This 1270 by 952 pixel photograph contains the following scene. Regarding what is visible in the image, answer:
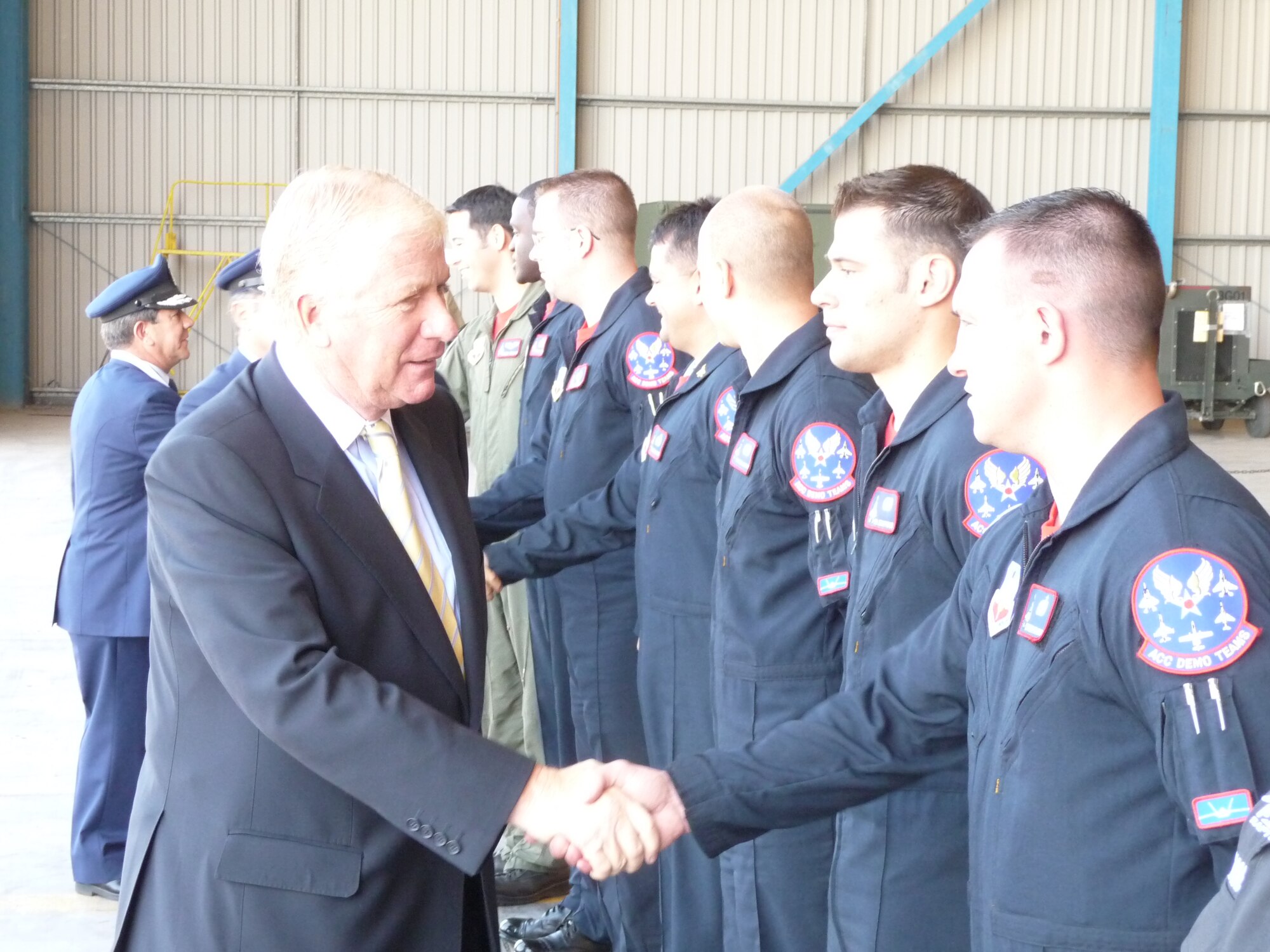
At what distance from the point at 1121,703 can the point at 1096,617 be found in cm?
10

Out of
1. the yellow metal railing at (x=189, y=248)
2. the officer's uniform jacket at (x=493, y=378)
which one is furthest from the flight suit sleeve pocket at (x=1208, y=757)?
the yellow metal railing at (x=189, y=248)

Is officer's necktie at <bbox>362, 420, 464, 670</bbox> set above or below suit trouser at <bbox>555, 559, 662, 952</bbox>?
above

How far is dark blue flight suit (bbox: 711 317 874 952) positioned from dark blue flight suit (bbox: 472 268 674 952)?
848mm

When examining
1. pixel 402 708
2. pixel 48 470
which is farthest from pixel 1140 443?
pixel 48 470

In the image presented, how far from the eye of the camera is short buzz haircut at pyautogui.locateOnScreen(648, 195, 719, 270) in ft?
12.9

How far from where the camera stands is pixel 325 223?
1939 millimetres

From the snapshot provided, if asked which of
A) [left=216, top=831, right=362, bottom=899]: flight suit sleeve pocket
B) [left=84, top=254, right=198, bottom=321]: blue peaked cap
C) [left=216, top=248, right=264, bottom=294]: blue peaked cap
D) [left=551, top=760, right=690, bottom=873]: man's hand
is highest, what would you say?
[left=216, top=248, right=264, bottom=294]: blue peaked cap

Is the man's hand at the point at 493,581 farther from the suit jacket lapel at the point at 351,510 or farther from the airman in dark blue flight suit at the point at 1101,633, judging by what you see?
the airman in dark blue flight suit at the point at 1101,633

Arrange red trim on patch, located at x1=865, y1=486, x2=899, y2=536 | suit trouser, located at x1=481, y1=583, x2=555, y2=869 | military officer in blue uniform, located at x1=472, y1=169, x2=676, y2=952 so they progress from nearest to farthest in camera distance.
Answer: red trim on patch, located at x1=865, y1=486, x2=899, y2=536 → military officer in blue uniform, located at x1=472, y1=169, x2=676, y2=952 → suit trouser, located at x1=481, y1=583, x2=555, y2=869

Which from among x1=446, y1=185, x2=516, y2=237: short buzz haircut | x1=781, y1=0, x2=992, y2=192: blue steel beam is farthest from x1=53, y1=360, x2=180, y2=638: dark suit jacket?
x1=781, y1=0, x2=992, y2=192: blue steel beam

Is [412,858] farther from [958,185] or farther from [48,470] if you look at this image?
[48,470]

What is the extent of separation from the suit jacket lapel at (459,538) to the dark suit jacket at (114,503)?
2271 millimetres

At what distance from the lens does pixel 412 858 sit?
6.46 feet

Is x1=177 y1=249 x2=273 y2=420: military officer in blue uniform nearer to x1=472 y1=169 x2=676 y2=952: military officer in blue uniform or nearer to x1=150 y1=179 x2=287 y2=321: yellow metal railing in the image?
x1=472 y1=169 x2=676 y2=952: military officer in blue uniform
